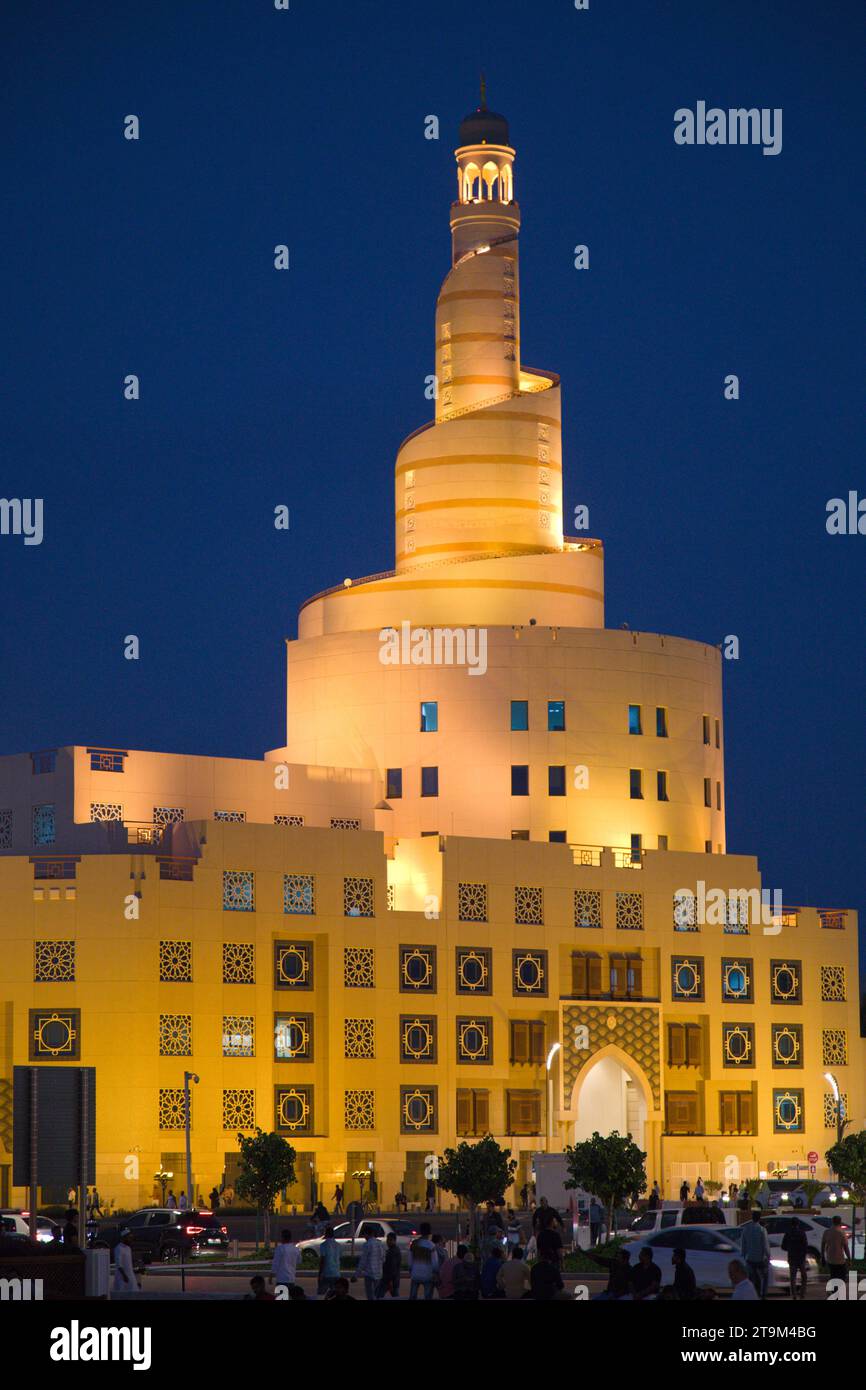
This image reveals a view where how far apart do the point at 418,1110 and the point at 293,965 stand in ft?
19.3

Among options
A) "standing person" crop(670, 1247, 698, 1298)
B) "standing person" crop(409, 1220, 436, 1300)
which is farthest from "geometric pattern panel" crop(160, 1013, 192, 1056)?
"standing person" crop(670, 1247, 698, 1298)

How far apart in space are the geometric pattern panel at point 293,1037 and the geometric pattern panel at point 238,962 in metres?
1.72

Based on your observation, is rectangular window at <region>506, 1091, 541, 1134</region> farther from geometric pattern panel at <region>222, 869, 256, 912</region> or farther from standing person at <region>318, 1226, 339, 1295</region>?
standing person at <region>318, 1226, 339, 1295</region>

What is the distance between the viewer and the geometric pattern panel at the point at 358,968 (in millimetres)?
69750

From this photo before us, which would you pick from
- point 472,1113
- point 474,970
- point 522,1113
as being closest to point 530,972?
point 474,970

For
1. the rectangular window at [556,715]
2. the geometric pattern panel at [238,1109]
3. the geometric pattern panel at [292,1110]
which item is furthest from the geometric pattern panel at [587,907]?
the geometric pattern panel at [238,1109]

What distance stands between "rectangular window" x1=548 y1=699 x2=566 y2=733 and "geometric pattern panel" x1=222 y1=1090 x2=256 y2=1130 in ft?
54.0

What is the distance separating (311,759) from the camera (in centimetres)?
7888

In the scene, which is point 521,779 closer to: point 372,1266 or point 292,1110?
point 292,1110

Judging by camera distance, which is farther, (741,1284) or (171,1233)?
(171,1233)

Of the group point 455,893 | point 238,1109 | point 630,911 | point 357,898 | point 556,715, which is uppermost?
point 556,715

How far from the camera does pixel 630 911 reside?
75.8 metres

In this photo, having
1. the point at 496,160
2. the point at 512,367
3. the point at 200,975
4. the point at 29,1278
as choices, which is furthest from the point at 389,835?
the point at 29,1278
